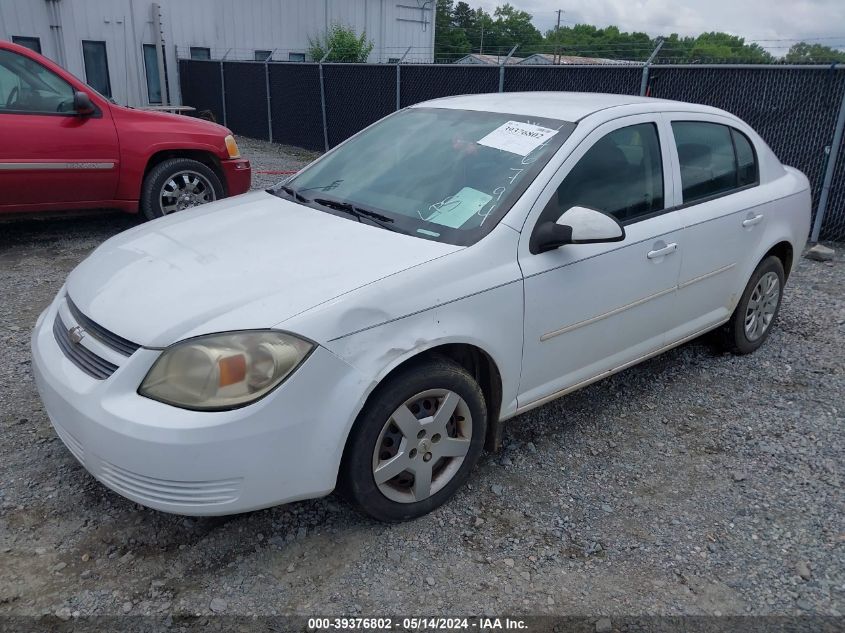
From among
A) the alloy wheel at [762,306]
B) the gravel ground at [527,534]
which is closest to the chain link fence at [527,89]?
the alloy wheel at [762,306]

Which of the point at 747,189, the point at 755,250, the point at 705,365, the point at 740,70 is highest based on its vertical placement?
the point at 740,70

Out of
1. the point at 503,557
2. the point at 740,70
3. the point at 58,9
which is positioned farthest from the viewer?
the point at 58,9

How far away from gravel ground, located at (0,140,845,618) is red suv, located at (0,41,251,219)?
9.23ft

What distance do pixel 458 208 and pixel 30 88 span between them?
4948 millimetres

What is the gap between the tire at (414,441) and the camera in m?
2.59

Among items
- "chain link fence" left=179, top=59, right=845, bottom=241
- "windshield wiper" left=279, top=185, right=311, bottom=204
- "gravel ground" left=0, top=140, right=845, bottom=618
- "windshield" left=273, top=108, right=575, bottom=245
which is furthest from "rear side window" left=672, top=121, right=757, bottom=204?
"chain link fence" left=179, top=59, right=845, bottom=241

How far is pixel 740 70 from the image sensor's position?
7.90 meters

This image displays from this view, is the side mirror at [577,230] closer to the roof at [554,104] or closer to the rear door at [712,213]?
the roof at [554,104]

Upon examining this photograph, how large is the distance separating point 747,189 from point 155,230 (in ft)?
11.2

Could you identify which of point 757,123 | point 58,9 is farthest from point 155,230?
point 58,9

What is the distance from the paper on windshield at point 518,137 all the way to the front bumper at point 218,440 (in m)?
1.46

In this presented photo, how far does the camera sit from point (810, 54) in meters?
9.01

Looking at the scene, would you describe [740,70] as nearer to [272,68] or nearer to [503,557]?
[503,557]

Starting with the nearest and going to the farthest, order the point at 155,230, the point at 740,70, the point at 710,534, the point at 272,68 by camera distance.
Result: 1. the point at 710,534
2. the point at 155,230
3. the point at 740,70
4. the point at 272,68
